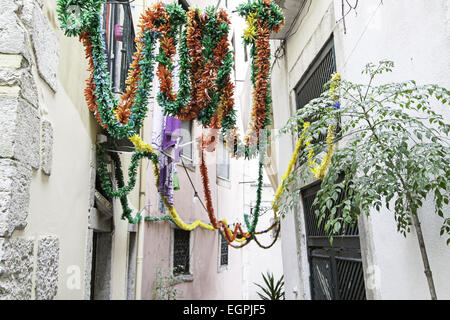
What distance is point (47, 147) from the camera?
2.34 m

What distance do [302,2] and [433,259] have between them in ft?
13.7

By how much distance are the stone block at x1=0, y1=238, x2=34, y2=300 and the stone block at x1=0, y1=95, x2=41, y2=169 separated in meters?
0.45

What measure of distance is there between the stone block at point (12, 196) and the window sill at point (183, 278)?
653cm

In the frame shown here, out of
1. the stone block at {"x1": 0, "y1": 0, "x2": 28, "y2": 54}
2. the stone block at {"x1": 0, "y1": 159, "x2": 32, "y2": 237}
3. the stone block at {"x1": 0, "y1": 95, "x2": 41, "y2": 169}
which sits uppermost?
the stone block at {"x1": 0, "y1": 0, "x2": 28, "y2": 54}

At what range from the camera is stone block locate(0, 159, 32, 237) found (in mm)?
1746

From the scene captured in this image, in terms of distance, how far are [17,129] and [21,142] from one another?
8 cm

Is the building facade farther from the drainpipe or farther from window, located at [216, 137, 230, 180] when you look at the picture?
window, located at [216, 137, 230, 180]

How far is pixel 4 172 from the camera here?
5.89ft

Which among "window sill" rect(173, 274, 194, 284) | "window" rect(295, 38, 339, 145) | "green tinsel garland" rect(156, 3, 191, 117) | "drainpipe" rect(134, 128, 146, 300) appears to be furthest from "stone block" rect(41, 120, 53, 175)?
"window sill" rect(173, 274, 194, 284)

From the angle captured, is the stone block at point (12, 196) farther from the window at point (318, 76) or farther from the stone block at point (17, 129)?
the window at point (318, 76)

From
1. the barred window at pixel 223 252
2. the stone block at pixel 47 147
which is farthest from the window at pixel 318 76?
the barred window at pixel 223 252

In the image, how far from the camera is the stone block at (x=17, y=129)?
1845mm
